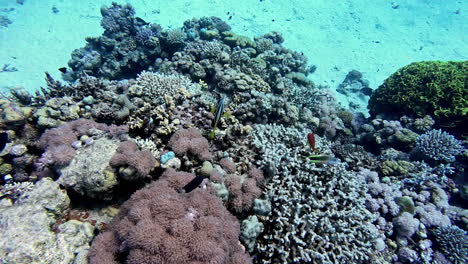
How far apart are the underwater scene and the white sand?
447 centimetres

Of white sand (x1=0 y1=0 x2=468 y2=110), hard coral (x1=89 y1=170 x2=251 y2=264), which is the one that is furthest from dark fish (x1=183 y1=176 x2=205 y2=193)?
white sand (x1=0 y1=0 x2=468 y2=110)

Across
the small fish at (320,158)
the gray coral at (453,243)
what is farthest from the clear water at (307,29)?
the small fish at (320,158)

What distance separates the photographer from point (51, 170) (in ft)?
12.7

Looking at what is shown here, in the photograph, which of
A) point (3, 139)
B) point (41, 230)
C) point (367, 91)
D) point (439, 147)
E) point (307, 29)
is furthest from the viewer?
point (307, 29)

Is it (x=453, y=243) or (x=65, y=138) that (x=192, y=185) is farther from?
(x=453, y=243)

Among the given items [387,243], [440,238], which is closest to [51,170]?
[387,243]

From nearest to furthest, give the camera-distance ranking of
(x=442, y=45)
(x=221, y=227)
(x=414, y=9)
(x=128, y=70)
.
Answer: (x=221, y=227) < (x=128, y=70) < (x=442, y=45) < (x=414, y=9)

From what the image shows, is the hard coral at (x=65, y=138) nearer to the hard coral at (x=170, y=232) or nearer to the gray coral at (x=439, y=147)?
the hard coral at (x=170, y=232)

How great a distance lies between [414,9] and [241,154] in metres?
28.9

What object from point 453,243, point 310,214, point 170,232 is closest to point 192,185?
point 170,232

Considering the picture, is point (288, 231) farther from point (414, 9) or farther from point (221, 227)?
point (414, 9)

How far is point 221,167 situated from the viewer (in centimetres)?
420

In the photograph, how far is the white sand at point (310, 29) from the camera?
44.8ft

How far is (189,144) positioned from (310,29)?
1825 centimetres
